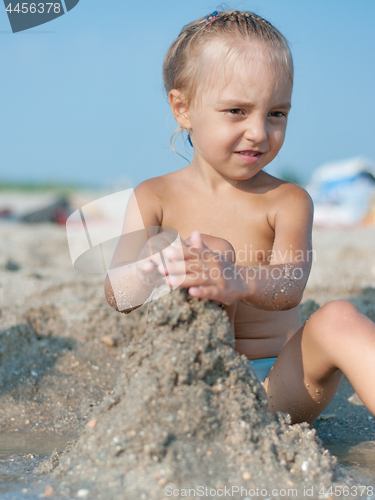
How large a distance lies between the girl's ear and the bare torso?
260 mm

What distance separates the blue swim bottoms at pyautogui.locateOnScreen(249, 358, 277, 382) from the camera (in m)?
2.18

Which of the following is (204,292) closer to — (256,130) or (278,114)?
(256,130)

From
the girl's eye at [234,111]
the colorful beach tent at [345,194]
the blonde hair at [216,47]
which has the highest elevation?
the blonde hair at [216,47]

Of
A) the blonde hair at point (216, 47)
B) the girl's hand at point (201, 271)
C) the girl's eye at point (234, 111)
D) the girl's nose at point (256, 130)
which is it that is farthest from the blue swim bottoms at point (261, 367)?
the blonde hair at point (216, 47)

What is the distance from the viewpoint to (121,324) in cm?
318

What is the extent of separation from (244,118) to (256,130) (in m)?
0.07

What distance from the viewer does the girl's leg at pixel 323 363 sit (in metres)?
1.71

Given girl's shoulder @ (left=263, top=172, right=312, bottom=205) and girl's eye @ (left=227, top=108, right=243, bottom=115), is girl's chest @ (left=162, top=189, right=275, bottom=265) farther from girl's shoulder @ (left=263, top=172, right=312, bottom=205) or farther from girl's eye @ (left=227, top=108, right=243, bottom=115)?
girl's eye @ (left=227, top=108, right=243, bottom=115)

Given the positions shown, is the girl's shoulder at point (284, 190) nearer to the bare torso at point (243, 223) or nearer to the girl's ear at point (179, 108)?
the bare torso at point (243, 223)

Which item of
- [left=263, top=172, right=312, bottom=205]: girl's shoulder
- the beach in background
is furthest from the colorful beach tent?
[left=263, top=172, right=312, bottom=205]: girl's shoulder

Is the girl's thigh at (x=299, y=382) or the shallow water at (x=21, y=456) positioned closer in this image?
the shallow water at (x=21, y=456)

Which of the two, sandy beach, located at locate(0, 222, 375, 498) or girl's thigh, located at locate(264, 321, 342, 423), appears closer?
girl's thigh, located at locate(264, 321, 342, 423)

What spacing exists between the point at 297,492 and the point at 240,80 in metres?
1.44

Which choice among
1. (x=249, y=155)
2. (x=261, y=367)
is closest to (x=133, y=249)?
(x=249, y=155)
